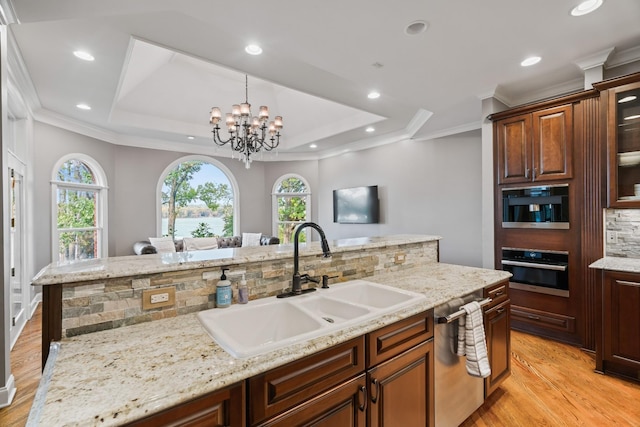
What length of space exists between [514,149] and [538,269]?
1.30m

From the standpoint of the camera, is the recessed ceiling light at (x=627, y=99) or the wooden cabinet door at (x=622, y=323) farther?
the recessed ceiling light at (x=627, y=99)

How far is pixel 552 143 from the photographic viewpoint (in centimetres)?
306

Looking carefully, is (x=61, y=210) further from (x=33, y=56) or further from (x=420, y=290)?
(x=420, y=290)

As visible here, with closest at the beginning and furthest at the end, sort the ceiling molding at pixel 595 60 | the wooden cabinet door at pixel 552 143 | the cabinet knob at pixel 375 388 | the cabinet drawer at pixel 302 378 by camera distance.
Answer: the cabinet drawer at pixel 302 378 < the cabinet knob at pixel 375 388 < the ceiling molding at pixel 595 60 < the wooden cabinet door at pixel 552 143

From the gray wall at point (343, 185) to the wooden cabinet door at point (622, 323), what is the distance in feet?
7.63

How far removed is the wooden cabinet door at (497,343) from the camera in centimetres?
204

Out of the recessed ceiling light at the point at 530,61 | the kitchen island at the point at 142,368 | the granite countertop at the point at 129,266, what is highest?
the recessed ceiling light at the point at 530,61

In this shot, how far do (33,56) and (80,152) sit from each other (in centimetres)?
251

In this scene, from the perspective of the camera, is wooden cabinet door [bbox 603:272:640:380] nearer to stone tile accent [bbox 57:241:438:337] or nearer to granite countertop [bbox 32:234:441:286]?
stone tile accent [bbox 57:241:438:337]

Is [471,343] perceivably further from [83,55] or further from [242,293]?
[83,55]

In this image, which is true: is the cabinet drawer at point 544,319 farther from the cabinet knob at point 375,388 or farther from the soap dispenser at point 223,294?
the soap dispenser at point 223,294

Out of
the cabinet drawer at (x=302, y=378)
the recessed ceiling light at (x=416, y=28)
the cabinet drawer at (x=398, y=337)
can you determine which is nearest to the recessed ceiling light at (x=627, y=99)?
the recessed ceiling light at (x=416, y=28)

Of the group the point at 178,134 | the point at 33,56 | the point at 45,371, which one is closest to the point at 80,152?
the point at 178,134

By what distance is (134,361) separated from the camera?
101cm
